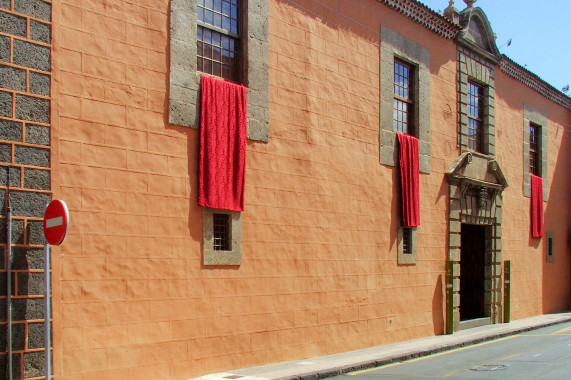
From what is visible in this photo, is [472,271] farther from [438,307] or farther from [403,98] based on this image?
[403,98]

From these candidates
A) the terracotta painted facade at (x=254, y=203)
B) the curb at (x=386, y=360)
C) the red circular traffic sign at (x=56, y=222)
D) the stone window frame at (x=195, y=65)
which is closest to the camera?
the red circular traffic sign at (x=56, y=222)

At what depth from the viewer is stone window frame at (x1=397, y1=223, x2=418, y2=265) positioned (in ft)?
52.3

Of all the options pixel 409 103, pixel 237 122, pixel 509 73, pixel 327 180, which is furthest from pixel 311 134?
pixel 509 73

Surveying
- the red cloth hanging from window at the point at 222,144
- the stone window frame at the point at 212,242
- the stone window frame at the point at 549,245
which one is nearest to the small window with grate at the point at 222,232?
the stone window frame at the point at 212,242

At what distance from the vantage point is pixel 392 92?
15984mm

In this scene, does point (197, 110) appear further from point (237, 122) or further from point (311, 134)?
point (311, 134)

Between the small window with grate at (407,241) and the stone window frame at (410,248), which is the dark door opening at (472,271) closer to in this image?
the stone window frame at (410,248)

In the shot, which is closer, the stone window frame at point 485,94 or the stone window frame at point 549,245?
the stone window frame at point 485,94

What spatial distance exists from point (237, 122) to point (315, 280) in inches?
147

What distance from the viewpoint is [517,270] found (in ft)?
72.1

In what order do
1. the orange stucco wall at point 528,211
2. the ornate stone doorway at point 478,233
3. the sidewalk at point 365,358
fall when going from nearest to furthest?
the sidewalk at point 365,358
the ornate stone doorway at point 478,233
the orange stucco wall at point 528,211

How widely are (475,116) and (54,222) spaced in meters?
15.2

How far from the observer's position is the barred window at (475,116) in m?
19.9

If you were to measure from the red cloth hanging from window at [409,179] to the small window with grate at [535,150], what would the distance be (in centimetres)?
924
